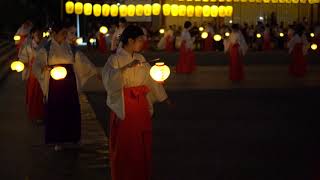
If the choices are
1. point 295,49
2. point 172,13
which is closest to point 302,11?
point 172,13

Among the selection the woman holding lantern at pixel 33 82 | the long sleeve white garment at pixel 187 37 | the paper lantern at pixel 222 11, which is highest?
the paper lantern at pixel 222 11

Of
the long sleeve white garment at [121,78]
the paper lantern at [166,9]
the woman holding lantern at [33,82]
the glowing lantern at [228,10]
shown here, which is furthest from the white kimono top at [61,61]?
the glowing lantern at [228,10]

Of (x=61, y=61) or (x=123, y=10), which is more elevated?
(x=123, y=10)

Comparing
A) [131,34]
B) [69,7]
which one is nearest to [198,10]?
[69,7]

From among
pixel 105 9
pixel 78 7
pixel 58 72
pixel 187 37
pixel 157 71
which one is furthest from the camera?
pixel 105 9

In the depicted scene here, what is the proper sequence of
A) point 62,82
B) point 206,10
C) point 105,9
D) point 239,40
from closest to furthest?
point 62,82, point 239,40, point 105,9, point 206,10

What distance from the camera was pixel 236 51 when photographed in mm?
19719

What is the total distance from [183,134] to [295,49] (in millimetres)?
12138

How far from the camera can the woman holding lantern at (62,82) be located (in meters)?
8.99

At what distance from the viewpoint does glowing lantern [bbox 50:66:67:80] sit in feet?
28.5

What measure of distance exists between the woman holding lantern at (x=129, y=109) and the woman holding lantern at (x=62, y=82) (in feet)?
7.95

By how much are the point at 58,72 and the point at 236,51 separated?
1160 centimetres

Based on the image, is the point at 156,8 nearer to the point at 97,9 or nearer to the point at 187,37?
Result: the point at 97,9

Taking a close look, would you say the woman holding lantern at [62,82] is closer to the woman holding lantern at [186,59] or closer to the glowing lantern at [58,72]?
the glowing lantern at [58,72]
